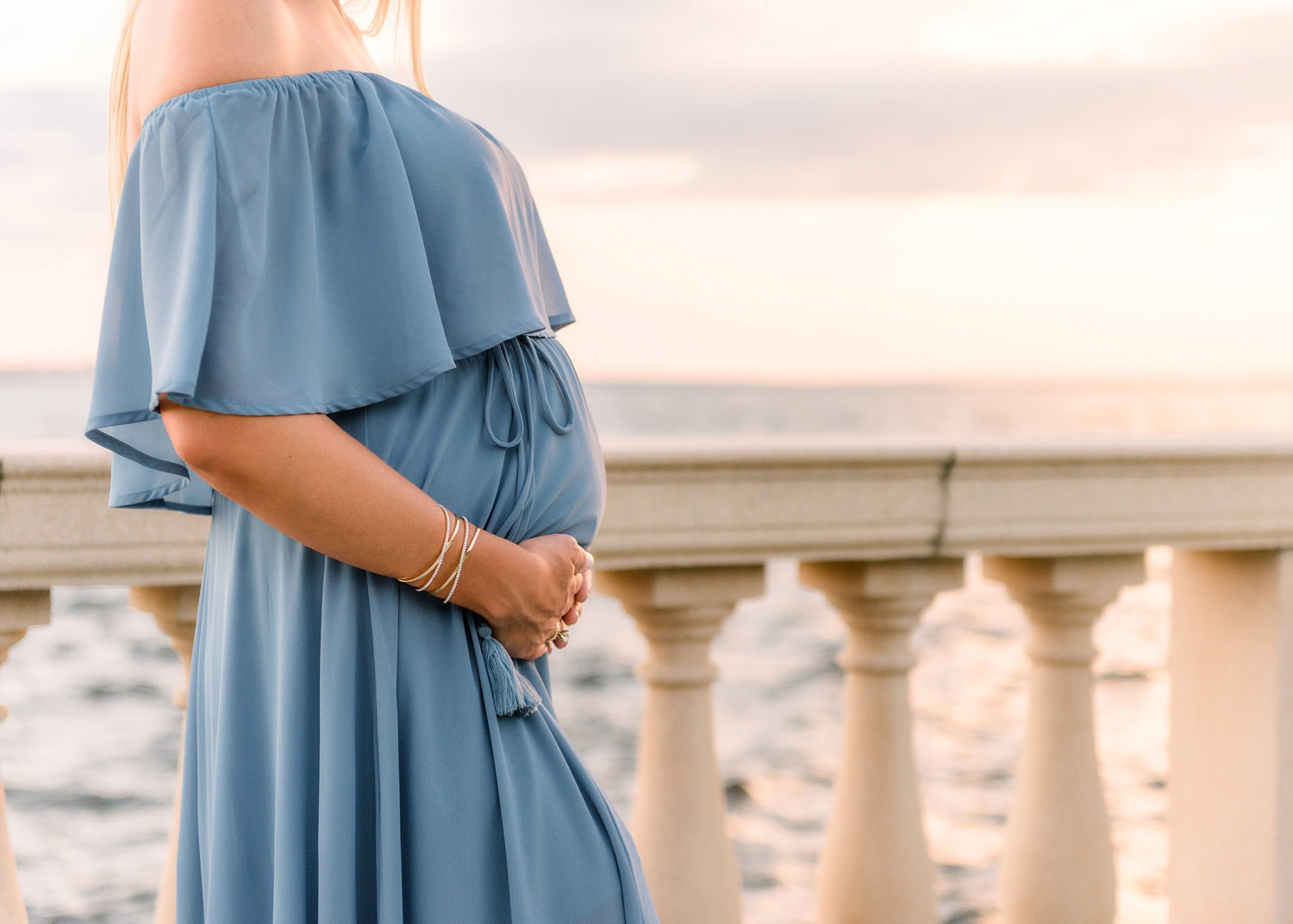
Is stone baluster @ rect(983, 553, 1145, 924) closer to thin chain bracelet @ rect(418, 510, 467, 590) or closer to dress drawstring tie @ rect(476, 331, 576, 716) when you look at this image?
dress drawstring tie @ rect(476, 331, 576, 716)

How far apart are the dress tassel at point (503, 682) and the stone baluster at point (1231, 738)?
1.56 meters

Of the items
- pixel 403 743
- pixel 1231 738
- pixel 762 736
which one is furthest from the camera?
pixel 762 736

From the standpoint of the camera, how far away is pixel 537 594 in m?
1.16

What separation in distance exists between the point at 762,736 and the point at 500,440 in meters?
9.98

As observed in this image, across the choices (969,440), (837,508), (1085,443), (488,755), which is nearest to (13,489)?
(488,755)

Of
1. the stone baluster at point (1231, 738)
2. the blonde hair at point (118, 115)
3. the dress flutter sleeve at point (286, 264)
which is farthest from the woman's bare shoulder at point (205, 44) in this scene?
the stone baluster at point (1231, 738)

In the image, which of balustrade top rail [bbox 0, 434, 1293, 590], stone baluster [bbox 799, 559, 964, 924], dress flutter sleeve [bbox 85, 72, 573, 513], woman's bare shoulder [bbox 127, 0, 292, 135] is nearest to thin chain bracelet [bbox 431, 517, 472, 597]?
dress flutter sleeve [bbox 85, 72, 573, 513]

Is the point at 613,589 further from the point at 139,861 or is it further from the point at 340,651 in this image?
the point at 139,861

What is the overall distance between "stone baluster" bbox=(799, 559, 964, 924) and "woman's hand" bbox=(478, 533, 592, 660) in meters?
0.84

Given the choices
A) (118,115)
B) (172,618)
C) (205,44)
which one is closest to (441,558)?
(205,44)

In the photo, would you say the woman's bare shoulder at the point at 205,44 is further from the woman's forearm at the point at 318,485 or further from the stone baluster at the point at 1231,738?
the stone baluster at the point at 1231,738

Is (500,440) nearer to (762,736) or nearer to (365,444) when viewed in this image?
(365,444)

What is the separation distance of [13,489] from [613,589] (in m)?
0.88

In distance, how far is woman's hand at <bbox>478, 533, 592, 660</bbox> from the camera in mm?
1143
